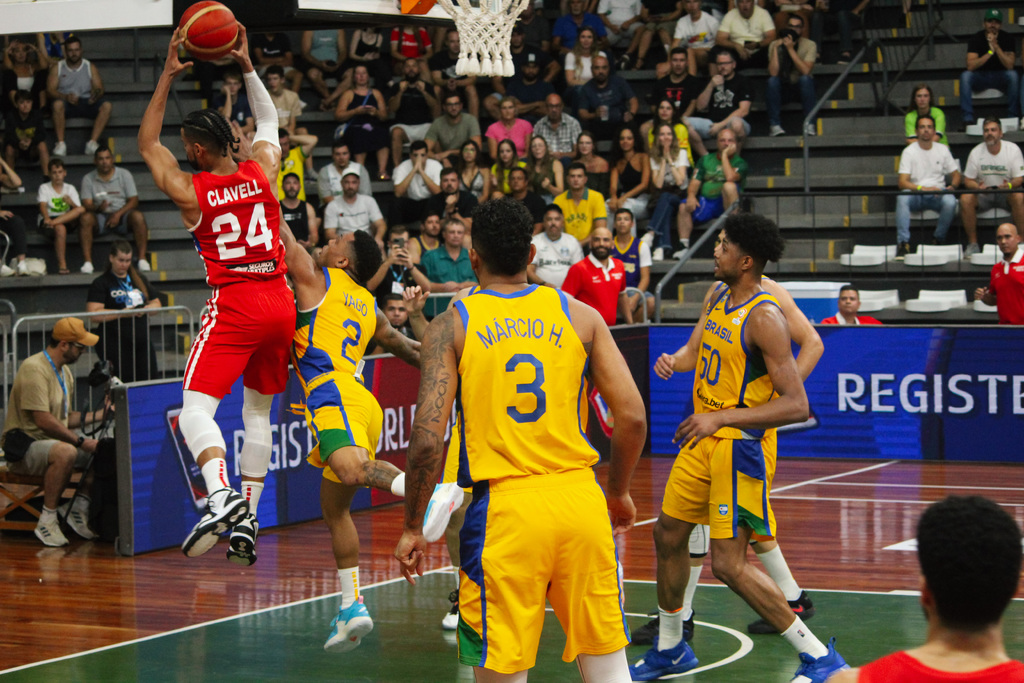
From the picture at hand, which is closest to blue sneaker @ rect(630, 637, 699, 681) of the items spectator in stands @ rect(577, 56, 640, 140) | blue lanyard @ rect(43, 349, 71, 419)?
blue lanyard @ rect(43, 349, 71, 419)

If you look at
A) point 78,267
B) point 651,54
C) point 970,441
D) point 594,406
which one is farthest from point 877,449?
point 78,267

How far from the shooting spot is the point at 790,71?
17109 millimetres

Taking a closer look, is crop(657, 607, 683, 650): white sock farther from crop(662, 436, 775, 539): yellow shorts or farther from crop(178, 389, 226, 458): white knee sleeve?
crop(178, 389, 226, 458): white knee sleeve

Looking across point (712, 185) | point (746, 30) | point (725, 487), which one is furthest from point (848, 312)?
point (725, 487)

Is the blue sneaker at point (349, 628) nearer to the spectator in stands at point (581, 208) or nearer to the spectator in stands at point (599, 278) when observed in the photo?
the spectator in stands at point (599, 278)

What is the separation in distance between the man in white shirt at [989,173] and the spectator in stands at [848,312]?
2.29 m

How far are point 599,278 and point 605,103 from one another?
4.22 metres

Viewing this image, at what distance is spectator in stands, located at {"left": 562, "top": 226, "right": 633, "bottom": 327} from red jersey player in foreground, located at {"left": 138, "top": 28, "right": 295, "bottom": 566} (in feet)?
22.3

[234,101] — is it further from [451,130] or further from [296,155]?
[451,130]

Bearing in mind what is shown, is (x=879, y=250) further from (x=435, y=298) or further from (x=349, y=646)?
(x=349, y=646)

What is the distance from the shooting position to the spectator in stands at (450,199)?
14859mm

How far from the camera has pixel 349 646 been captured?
659 centimetres

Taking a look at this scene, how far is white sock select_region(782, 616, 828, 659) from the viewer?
5.86m

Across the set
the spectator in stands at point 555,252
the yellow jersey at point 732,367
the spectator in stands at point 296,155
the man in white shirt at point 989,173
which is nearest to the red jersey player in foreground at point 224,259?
the yellow jersey at point 732,367
